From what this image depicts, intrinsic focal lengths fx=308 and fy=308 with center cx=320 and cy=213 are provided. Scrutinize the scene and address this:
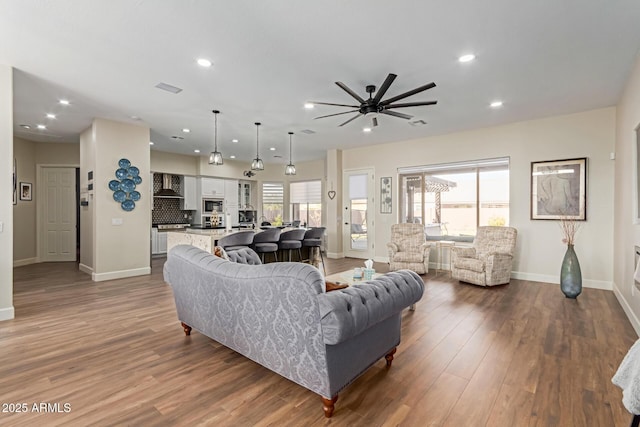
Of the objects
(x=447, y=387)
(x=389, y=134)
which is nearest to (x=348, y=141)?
(x=389, y=134)

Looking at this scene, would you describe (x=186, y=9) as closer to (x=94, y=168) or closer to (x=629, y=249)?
(x=94, y=168)

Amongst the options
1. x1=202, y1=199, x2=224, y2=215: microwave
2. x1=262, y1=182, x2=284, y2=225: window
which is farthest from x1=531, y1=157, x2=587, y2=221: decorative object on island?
x1=202, y1=199, x2=224, y2=215: microwave

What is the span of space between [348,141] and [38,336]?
626 centimetres

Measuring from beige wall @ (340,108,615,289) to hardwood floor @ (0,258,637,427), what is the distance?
1.41m

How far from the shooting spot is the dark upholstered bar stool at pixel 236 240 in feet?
16.0

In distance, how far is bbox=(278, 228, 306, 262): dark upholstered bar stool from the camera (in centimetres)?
606

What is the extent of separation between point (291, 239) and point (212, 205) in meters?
4.40

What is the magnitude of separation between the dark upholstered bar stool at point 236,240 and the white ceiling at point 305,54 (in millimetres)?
2050

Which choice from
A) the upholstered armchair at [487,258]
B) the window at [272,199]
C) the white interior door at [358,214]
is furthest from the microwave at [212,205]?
the upholstered armchair at [487,258]

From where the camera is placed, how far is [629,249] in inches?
146

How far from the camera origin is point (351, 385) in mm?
2242

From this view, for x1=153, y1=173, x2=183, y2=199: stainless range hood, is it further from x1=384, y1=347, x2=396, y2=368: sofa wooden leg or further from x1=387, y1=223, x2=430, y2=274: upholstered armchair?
x1=384, y1=347, x2=396, y2=368: sofa wooden leg

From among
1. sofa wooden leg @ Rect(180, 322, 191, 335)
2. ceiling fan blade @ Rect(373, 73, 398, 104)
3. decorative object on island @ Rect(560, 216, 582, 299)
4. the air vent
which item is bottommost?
sofa wooden leg @ Rect(180, 322, 191, 335)

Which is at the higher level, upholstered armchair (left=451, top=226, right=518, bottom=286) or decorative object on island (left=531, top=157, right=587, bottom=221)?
decorative object on island (left=531, top=157, right=587, bottom=221)
